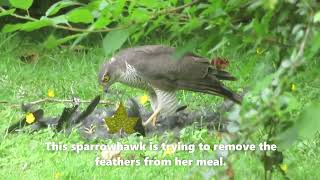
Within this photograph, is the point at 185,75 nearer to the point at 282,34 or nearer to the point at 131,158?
the point at 131,158

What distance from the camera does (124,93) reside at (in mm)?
6195

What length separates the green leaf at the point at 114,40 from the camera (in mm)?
2213

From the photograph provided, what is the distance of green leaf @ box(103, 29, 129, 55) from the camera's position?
2.21m

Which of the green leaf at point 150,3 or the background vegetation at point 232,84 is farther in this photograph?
the green leaf at point 150,3

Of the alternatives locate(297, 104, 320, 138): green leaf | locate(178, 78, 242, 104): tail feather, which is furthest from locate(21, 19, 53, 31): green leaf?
locate(178, 78, 242, 104): tail feather

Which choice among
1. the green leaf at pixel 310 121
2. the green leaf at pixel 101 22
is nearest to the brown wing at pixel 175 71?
the green leaf at pixel 101 22

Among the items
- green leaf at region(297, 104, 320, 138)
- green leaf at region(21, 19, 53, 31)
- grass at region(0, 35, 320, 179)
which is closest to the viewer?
green leaf at region(297, 104, 320, 138)

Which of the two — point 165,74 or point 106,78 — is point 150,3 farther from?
point 106,78

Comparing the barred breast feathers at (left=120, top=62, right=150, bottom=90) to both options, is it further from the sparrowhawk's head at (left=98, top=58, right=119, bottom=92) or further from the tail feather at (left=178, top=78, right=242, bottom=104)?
the tail feather at (left=178, top=78, right=242, bottom=104)

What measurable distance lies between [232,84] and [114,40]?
422cm

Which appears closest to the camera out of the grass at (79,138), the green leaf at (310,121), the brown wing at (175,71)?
the green leaf at (310,121)

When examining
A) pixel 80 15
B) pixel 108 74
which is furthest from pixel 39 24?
pixel 108 74

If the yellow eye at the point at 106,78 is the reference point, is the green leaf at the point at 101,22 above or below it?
below

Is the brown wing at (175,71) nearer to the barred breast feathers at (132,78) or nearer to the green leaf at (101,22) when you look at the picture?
the barred breast feathers at (132,78)
